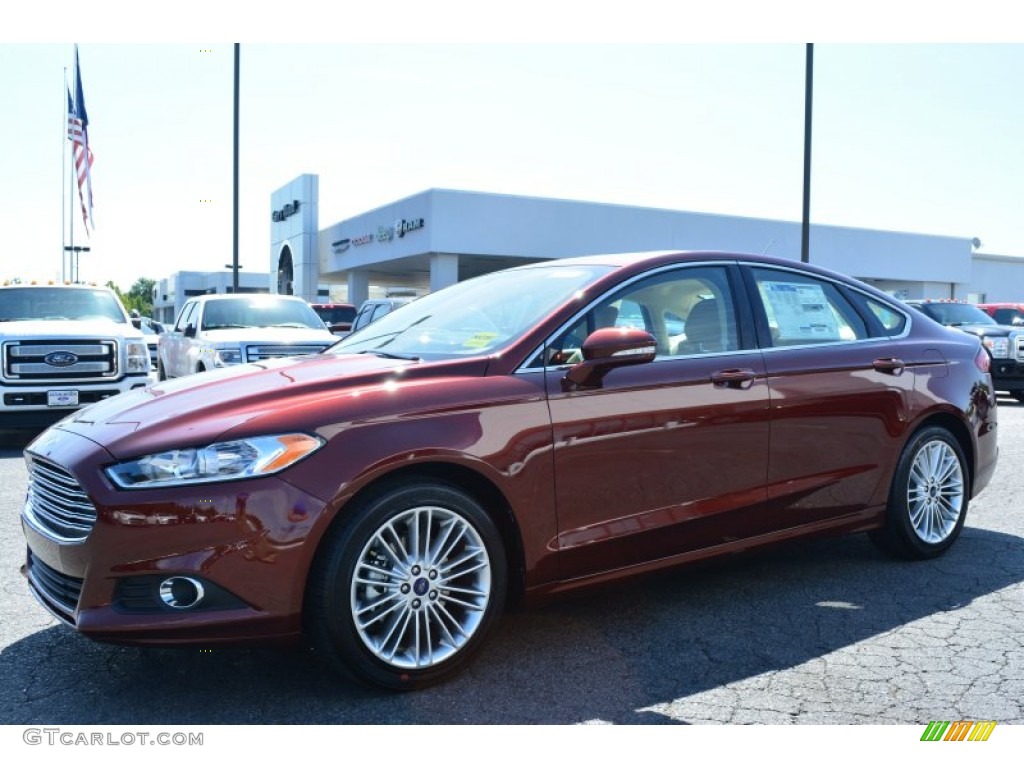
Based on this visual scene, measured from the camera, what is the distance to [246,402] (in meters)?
3.53

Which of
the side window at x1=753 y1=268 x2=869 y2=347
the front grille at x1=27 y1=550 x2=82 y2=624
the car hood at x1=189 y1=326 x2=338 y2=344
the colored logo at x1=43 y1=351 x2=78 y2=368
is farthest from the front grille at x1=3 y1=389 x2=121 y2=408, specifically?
the side window at x1=753 y1=268 x2=869 y2=347

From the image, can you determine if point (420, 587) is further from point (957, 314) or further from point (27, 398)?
point (957, 314)

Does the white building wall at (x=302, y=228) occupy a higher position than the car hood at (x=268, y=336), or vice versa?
the white building wall at (x=302, y=228)

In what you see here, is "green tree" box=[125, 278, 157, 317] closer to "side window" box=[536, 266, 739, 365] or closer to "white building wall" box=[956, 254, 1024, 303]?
"white building wall" box=[956, 254, 1024, 303]

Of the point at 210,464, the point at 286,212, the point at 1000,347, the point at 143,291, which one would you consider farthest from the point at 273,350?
the point at 143,291

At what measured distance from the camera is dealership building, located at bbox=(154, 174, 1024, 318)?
35031mm

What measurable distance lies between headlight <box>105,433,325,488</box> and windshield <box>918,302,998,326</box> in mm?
16382

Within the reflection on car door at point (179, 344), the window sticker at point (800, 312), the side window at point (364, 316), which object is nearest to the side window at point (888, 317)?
the window sticker at point (800, 312)

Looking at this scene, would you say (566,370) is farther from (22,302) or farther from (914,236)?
(914,236)

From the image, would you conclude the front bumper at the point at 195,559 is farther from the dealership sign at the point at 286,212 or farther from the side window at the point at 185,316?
the dealership sign at the point at 286,212

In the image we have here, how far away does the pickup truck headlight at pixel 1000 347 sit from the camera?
15945 mm

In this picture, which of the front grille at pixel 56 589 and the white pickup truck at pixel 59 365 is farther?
the white pickup truck at pixel 59 365

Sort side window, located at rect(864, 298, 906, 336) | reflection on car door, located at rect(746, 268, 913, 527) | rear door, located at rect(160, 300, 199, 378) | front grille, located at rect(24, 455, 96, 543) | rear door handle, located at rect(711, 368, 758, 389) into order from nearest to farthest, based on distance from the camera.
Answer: front grille, located at rect(24, 455, 96, 543), rear door handle, located at rect(711, 368, 758, 389), reflection on car door, located at rect(746, 268, 913, 527), side window, located at rect(864, 298, 906, 336), rear door, located at rect(160, 300, 199, 378)

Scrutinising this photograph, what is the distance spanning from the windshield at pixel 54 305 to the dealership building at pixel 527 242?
22501mm
